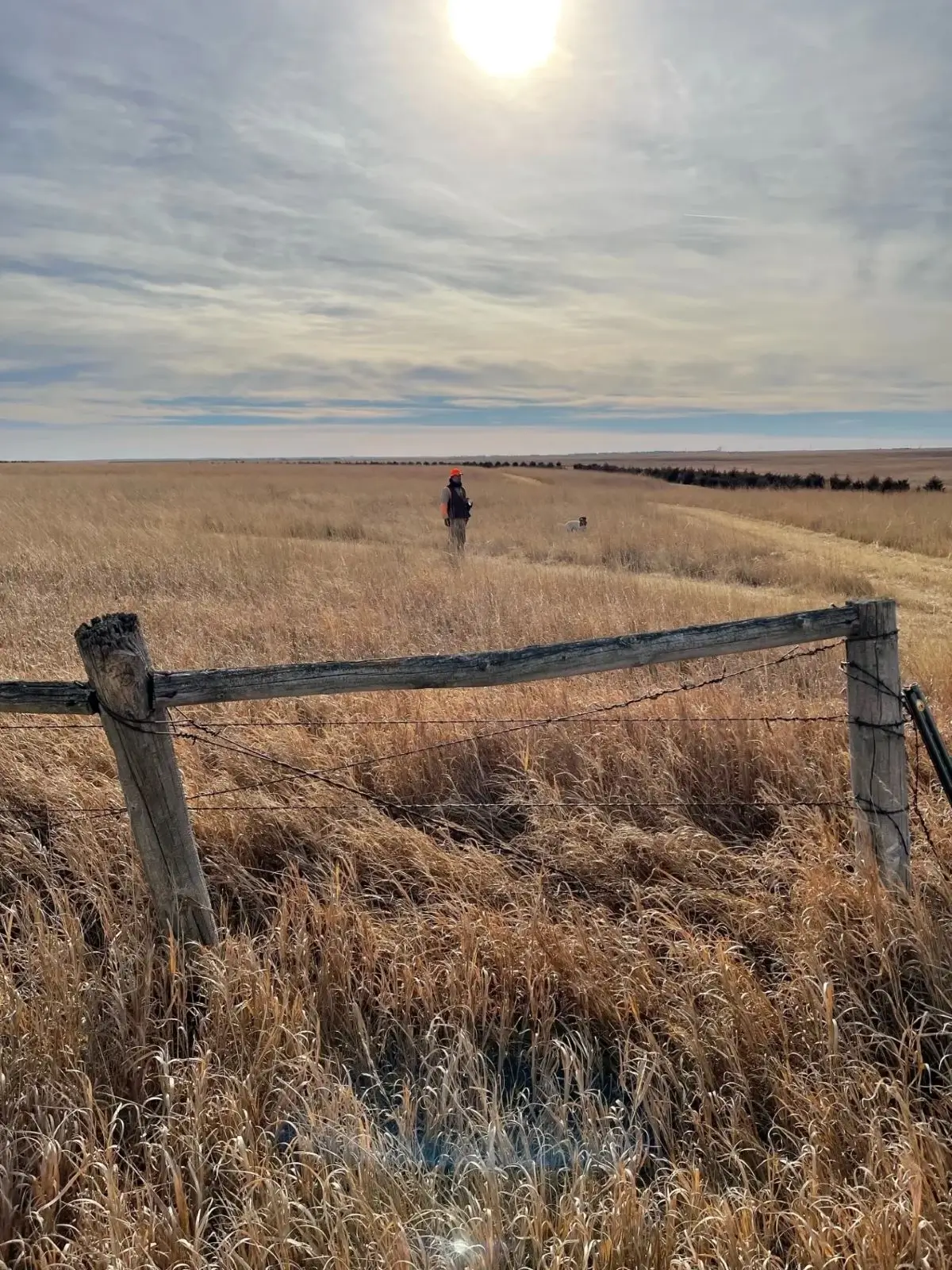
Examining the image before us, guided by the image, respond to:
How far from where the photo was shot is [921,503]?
24578 millimetres

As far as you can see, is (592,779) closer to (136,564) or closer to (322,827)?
(322,827)

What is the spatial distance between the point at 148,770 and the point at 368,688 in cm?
81

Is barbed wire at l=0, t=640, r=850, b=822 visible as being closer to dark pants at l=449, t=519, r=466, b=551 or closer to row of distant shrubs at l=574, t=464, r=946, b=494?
dark pants at l=449, t=519, r=466, b=551


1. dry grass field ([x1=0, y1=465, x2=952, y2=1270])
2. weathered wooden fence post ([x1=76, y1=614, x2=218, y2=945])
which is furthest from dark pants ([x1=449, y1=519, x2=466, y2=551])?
weathered wooden fence post ([x1=76, y1=614, x2=218, y2=945])

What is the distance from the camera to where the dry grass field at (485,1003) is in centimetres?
184

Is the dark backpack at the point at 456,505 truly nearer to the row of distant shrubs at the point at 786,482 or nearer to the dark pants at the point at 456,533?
the dark pants at the point at 456,533

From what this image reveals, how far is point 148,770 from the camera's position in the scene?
8.57 ft

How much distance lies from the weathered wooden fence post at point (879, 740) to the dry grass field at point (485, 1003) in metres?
0.19

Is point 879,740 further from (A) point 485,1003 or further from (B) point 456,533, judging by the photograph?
(B) point 456,533

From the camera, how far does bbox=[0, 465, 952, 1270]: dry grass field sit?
184 cm

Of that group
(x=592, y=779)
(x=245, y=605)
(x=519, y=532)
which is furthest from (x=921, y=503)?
(x=592, y=779)

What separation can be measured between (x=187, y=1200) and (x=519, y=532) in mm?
17922

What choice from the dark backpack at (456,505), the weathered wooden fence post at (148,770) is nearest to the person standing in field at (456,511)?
the dark backpack at (456,505)

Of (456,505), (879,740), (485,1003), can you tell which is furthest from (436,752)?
(456,505)
